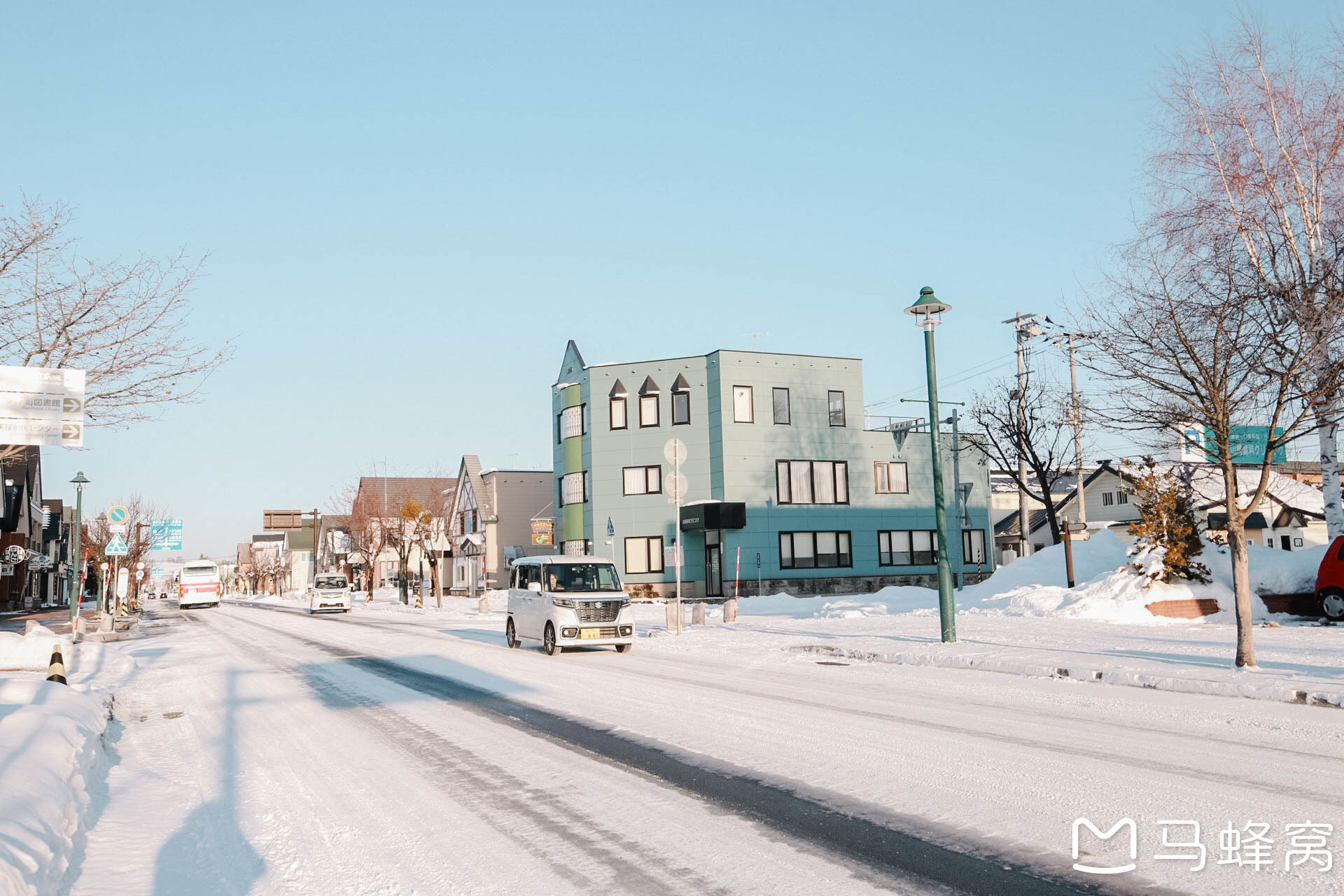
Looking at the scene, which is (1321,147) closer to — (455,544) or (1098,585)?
(1098,585)

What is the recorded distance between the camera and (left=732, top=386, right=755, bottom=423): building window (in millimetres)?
48781

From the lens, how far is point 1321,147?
78.9 ft

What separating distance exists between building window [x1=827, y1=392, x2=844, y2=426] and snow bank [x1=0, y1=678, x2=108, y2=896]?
42.5m

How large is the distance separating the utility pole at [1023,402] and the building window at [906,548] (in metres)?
8.57

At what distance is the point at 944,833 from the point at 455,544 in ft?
237

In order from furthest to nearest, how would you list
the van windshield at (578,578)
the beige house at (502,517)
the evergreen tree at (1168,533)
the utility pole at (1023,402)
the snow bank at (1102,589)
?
the beige house at (502,517) → the utility pole at (1023,402) → the evergreen tree at (1168,533) → the snow bank at (1102,589) → the van windshield at (578,578)

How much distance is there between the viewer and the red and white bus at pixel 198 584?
6888cm

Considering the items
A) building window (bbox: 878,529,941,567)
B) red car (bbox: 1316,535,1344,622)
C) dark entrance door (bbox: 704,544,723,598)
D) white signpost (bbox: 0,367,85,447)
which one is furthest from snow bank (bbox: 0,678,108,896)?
building window (bbox: 878,529,941,567)

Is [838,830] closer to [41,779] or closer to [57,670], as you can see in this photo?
[41,779]

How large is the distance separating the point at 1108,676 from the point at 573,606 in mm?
9779

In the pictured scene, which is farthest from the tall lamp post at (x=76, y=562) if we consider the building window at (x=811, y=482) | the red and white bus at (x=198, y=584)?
the red and white bus at (x=198, y=584)

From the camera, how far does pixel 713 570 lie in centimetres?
4800

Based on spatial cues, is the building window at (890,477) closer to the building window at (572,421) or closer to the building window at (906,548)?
the building window at (906,548)

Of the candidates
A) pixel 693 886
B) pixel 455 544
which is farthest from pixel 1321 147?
pixel 455 544
